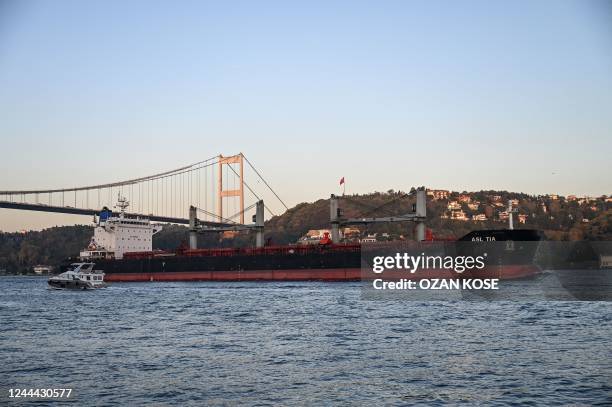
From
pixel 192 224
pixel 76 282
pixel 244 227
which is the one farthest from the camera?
pixel 192 224

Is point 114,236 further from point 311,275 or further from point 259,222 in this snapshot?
point 311,275

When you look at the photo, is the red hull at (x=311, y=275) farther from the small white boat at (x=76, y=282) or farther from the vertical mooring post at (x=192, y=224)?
the small white boat at (x=76, y=282)

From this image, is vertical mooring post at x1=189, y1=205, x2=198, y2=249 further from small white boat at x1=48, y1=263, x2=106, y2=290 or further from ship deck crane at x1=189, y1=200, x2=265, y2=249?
small white boat at x1=48, y1=263, x2=106, y2=290

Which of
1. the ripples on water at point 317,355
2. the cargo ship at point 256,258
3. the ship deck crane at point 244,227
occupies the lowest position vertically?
the ripples on water at point 317,355

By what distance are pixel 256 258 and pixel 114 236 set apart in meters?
29.5

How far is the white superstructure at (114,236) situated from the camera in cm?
9112

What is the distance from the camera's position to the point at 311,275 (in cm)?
6750

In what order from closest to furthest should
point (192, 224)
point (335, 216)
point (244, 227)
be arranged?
point (335, 216), point (244, 227), point (192, 224)

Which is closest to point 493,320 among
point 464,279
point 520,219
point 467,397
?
point 467,397

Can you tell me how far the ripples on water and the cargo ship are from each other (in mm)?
23904

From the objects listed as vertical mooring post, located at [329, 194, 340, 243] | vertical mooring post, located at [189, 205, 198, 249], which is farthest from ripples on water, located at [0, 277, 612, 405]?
vertical mooring post, located at [189, 205, 198, 249]

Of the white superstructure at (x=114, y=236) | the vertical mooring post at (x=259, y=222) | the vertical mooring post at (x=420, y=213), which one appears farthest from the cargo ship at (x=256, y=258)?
the vertical mooring post at (x=259, y=222)

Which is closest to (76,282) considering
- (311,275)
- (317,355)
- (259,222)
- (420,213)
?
(311,275)

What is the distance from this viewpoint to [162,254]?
83000mm
